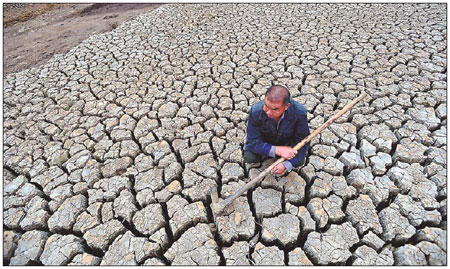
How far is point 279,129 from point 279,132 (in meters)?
0.03

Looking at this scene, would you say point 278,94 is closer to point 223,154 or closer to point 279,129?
point 279,129

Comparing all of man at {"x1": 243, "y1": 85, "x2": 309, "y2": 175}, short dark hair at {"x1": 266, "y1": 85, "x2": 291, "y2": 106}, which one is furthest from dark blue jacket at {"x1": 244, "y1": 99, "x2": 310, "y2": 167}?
short dark hair at {"x1": 266, "y1": 85, "x2": 291, "y2": 106}

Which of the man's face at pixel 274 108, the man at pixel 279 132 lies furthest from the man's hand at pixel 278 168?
the man's face at pixel 274 108

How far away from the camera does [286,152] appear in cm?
195

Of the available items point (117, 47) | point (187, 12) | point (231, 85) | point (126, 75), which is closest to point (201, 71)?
point (231, 85)

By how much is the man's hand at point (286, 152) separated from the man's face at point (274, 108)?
0.25 meters

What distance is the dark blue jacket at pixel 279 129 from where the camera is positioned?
1.95 metres

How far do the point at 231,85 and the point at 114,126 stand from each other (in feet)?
4.45

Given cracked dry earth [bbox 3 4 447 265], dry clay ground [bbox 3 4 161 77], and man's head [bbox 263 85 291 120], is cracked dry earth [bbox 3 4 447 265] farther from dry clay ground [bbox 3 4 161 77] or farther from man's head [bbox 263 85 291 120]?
dry clay ground [bbox 3 4 161 77]

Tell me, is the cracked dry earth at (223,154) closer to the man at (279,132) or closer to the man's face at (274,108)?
the man at (279,132)

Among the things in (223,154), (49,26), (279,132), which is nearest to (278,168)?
(279,132)

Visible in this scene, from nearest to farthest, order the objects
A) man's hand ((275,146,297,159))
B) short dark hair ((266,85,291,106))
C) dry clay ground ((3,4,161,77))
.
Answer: short dark hair ((266,85,291,106))
man's hand ((275,146,297,159))
dry clay ground ((3,4,161,77))

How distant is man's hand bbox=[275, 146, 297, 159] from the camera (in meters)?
1.92

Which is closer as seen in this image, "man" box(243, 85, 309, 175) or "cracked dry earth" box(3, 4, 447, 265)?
"cracked dry earth" box(3, 4, 447, 265)
